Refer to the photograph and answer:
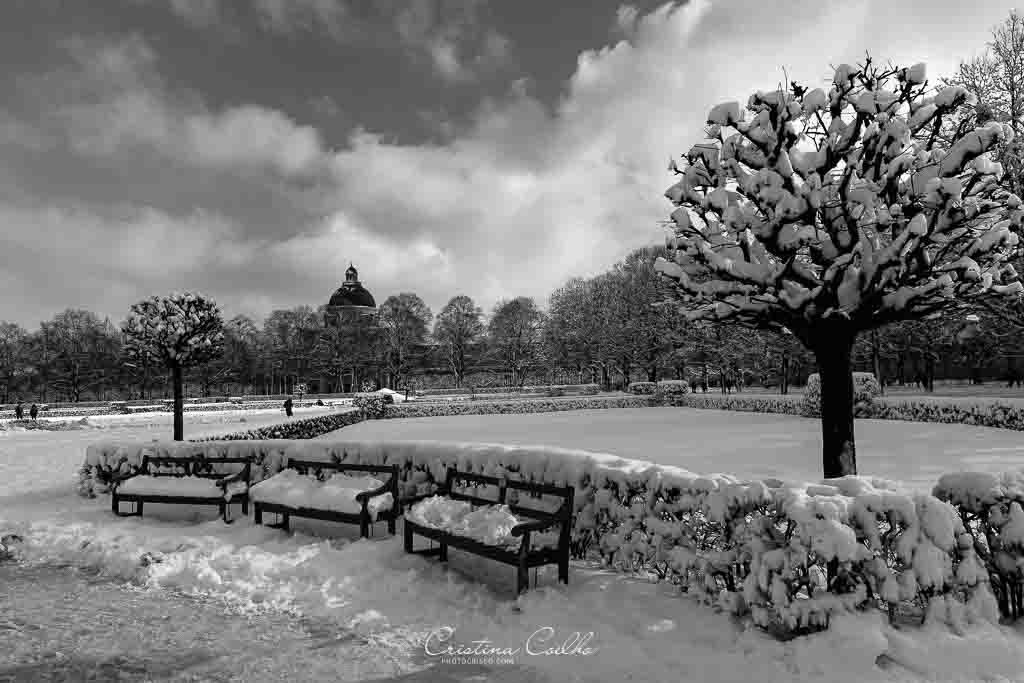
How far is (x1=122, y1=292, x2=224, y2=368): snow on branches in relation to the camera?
16.7m

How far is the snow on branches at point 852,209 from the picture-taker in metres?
6.57

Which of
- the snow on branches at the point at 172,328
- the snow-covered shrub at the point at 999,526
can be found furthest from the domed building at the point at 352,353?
the snow-covered shrub at the point at 999,526

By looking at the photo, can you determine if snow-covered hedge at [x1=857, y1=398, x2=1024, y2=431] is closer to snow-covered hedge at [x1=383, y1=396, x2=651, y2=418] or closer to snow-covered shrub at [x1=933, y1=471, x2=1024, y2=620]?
snow-covered hedge at [x1=383, y1=396, x2=651, y2=418]

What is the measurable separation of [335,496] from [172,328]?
12.1m

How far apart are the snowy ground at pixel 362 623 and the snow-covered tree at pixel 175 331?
31.3 feet

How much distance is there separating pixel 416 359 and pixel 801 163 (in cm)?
6464

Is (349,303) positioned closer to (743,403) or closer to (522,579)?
(743,403)

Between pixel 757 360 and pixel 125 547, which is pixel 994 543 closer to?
pixel 125 547

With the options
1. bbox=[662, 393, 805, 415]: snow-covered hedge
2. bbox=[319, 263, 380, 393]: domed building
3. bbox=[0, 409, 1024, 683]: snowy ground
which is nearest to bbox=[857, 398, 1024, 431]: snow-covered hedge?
bbox=[662, 393, 805, 415]: snow-covered hedge

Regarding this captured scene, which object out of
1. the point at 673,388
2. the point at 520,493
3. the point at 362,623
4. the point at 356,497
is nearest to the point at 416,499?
the point at 356,497

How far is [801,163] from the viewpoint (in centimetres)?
700

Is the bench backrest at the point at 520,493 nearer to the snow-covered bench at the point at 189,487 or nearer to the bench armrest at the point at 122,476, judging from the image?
the snow-covered bench at the point at 189,487

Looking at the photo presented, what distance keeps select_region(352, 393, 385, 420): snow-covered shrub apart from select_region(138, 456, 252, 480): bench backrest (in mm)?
22077

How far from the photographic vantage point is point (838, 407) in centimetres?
750
